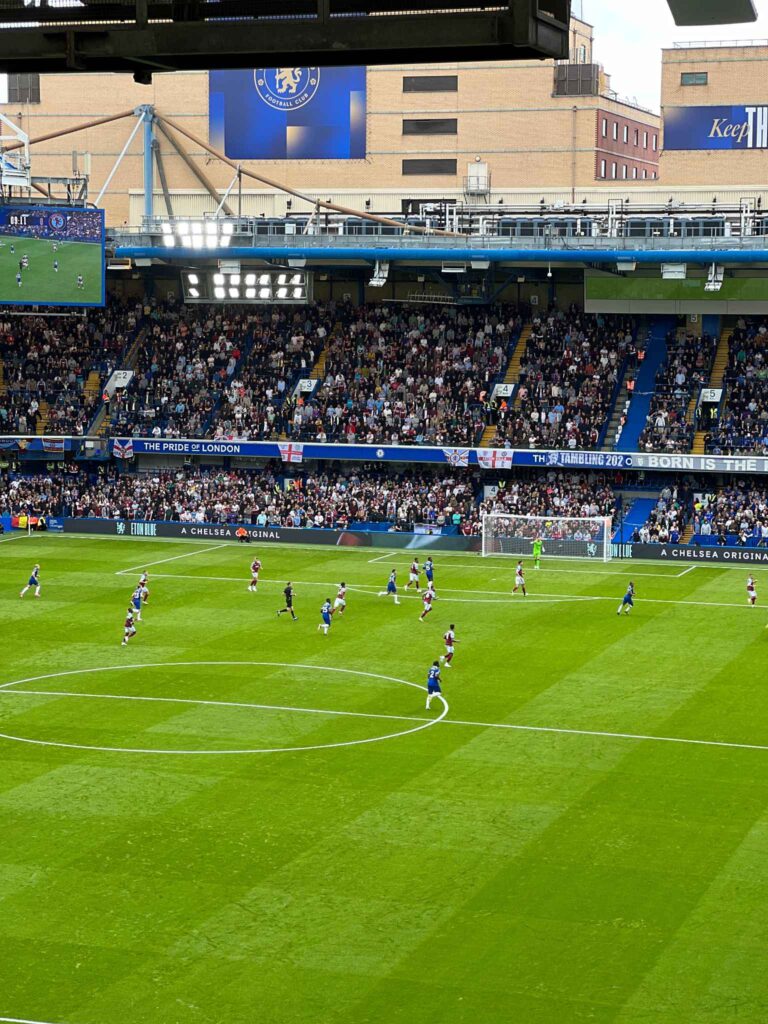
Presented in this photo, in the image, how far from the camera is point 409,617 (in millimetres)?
48188

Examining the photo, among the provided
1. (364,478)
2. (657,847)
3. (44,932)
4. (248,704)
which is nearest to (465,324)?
(364,478)

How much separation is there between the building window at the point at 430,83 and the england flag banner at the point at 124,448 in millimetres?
25281

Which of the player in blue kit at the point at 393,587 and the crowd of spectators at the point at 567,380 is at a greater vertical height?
the crowd of spectators at the point at 567,380

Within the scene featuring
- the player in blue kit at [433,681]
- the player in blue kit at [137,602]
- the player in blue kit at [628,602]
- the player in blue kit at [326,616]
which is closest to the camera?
the player in blue kit at [433,681]

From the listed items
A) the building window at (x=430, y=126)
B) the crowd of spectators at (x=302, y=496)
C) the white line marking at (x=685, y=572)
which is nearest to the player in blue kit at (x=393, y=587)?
the white line marking at (x=685, y=572)

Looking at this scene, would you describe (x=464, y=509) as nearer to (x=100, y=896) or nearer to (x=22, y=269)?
(x=22, y=269)

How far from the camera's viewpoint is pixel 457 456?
6494cm

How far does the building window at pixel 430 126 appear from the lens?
263 ft

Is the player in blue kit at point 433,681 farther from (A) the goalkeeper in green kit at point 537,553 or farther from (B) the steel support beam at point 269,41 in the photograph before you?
(B) the steel support beam at point 269,41

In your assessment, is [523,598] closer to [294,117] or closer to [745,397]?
[745,397]

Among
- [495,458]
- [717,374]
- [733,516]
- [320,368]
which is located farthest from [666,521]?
[320,368]

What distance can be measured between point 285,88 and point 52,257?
69.9 feet

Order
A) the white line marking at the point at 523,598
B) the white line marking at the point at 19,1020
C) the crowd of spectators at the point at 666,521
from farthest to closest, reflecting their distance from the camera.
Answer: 1. the crowd of spectators at the point at 666,521
2. the white line marking at the point at 523,598
3. the white line marking at the point at 19,1020

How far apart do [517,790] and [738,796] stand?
4.16m
